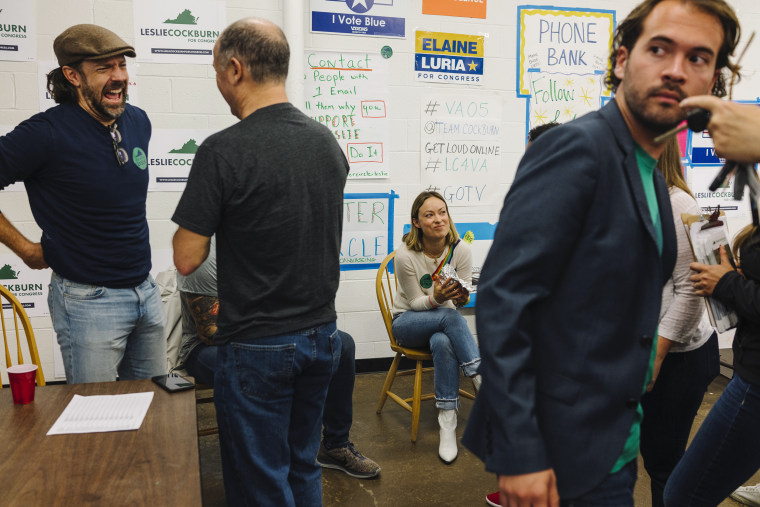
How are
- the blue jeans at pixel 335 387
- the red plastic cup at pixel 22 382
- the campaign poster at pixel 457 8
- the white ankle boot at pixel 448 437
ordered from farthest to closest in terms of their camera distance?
1. the campaign poster at pixel 457 8
2. the white ankle boot at pixel 448 437
3. the blue jeans at pixel 335 387
4. the red plastic cup at pixel 22 382

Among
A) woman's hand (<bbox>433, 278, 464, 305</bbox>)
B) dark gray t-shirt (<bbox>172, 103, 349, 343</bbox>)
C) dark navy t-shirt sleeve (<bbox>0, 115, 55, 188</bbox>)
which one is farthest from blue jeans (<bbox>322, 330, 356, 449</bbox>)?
dark navy t-shirt sleeve (<bbox>0, 115, 55, 188</bbox>)

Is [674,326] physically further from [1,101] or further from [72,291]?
[1,101]

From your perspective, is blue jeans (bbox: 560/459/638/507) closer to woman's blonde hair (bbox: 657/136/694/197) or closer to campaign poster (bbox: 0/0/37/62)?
woman's blonde hair (bbox: 657/136/694/197)

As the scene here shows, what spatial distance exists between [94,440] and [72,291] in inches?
31.1

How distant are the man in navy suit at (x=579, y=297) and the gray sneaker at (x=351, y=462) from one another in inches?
65.3

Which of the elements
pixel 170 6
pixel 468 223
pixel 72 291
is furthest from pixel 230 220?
pixel 468 223

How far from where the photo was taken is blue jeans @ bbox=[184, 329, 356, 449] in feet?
8.06

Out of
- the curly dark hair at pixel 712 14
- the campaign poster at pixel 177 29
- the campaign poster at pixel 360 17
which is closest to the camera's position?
the curly dark hair at pixel 712 14

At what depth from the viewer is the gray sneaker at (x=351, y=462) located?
2510mm

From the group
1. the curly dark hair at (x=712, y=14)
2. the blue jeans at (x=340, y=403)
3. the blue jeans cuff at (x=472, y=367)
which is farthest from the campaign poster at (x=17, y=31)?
the curly dark hair at (x=712, y=14)

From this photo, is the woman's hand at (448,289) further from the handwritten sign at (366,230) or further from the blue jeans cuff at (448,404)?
the handwritten sign at (366,230)

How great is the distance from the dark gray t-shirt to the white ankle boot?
138 cm

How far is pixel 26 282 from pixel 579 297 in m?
3.19

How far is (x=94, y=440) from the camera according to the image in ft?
4.27
